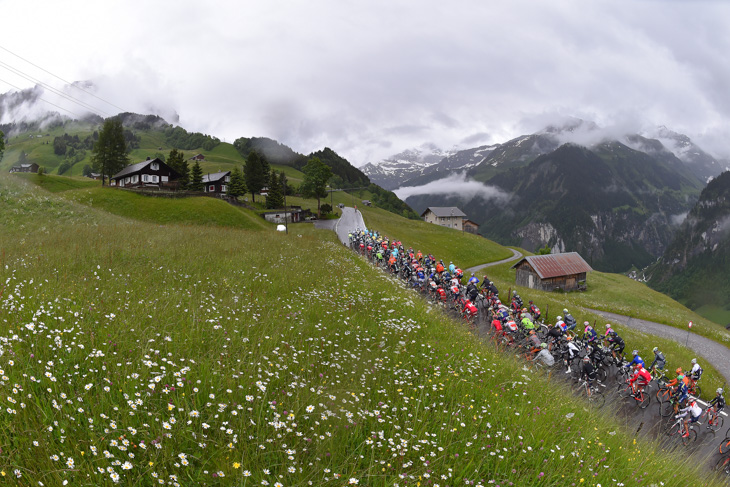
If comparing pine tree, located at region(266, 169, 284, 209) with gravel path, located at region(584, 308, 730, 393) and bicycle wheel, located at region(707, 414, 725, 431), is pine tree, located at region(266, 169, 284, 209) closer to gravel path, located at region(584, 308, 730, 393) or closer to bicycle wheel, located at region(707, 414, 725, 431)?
gravel path, located at region(584, 308, 730, 393)

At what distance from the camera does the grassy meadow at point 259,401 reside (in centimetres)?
423

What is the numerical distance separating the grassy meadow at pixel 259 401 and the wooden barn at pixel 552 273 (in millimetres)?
68371

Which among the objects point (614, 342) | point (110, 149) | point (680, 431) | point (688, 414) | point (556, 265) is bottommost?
point (680, 431)

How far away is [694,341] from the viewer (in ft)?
126

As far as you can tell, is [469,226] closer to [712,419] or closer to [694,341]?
[694,341]

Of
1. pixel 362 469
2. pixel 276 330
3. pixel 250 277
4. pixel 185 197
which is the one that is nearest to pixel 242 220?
pixel 185 197

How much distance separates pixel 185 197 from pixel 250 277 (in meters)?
67.1

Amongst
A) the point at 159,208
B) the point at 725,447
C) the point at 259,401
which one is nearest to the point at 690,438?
the point at 725,447

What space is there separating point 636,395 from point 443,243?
84.2 metres

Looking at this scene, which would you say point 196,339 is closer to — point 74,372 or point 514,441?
point 74,372

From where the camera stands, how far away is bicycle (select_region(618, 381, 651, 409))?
1800cm

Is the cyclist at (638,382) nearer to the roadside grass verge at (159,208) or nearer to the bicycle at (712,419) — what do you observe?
the bicycle at (712,419)


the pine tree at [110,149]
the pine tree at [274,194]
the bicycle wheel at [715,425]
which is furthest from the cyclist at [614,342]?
the pine tree at [110,149]

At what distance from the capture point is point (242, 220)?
64188 mm
